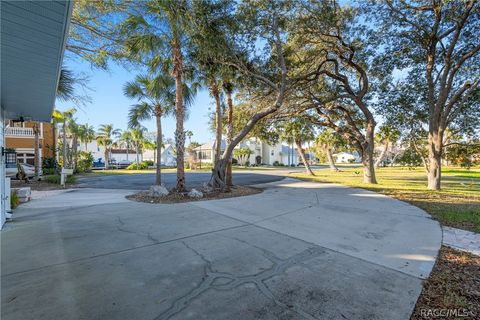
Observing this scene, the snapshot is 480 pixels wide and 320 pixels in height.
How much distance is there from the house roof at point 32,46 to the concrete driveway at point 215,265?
3.12 metres

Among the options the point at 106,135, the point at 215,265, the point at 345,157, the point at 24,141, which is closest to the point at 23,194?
the point at 215,265

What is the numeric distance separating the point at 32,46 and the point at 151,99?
9413 millimetres

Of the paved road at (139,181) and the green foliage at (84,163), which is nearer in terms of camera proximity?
the paved road at (139,181)

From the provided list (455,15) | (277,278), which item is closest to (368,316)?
(277,278)

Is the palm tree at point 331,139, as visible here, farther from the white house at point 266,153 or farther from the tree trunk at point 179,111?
the white house at point 266,153

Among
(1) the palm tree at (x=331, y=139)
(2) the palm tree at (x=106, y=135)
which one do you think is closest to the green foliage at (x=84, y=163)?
(2) the palm tree at (x=106, y=135)

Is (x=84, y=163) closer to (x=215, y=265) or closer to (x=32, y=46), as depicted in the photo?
(x=32, y=46)

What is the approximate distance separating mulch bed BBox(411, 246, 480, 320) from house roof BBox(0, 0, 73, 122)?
512 centimetres

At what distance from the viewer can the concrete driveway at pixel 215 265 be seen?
7.52 ft

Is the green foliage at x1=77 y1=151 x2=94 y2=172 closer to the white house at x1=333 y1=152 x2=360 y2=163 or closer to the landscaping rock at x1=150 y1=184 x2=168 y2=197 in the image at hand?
the landscaping rock at x1=150 y1=184 x2=168 y2=197

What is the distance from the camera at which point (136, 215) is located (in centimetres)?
619

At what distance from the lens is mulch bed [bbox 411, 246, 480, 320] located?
2.29 metres

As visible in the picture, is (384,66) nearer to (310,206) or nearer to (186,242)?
(310,206)

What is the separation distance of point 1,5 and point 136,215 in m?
5.01
